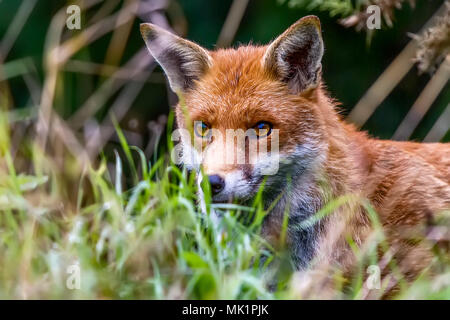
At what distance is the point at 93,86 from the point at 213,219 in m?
3.26

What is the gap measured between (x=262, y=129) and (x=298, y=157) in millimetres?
295

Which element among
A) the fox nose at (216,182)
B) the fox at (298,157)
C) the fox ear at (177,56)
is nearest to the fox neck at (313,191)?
the fox at (298,157)

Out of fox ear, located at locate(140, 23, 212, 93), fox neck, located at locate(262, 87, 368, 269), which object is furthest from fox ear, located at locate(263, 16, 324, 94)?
fox ear, located at locate(140, 23, 212, 93)

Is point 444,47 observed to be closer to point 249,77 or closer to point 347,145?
point 347,145

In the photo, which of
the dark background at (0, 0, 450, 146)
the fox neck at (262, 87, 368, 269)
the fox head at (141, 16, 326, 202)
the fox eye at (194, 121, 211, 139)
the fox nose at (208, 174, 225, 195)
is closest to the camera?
the fox nose at (208, 174, 225, 195)

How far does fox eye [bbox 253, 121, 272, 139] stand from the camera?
13.4 ft

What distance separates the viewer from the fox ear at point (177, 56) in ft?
14.3

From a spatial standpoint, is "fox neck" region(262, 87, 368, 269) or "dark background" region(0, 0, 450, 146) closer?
"fox neck" region(262, 87, 368, 269)

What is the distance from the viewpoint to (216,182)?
12.3 ft

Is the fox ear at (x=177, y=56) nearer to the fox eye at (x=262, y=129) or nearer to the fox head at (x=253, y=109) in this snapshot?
the fox head at (x=253, y=109)

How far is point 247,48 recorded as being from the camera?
4625 mm

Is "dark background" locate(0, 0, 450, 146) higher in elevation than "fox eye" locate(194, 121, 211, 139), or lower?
higher

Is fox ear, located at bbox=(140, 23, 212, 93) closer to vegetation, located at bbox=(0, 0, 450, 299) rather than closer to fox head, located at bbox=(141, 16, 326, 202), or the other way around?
fox head, located at bbox=(141, 16, 326, 202)

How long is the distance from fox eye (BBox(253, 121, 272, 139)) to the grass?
17.9 inches
